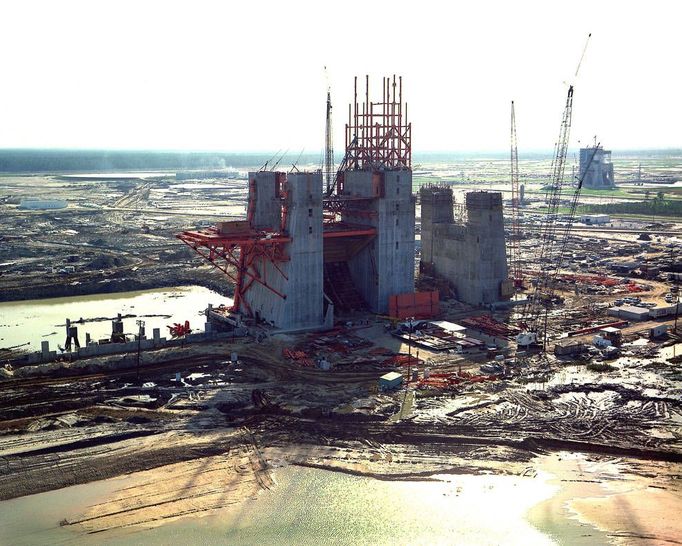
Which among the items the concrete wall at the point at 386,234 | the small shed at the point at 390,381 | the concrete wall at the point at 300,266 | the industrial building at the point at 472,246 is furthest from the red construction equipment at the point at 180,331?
the industrial building at the point at 472,246

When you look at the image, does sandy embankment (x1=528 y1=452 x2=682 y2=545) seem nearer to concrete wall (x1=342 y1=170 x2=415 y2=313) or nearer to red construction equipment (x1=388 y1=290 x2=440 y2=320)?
red construction equipment (x1=388 y1=290 x2=440 y2=320)

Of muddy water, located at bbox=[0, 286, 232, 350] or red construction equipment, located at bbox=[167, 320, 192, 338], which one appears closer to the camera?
red construction equipment, located at bbox=[167, 320, 192, 338]

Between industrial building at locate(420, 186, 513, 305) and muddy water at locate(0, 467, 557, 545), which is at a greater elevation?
industrial building at locate(420, 186, 513, 305)

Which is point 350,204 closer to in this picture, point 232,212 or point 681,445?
point 681,445

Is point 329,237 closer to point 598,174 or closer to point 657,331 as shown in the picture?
point 657,331

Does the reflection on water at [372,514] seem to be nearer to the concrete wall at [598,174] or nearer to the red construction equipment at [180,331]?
the red construction equipment at [180,331]

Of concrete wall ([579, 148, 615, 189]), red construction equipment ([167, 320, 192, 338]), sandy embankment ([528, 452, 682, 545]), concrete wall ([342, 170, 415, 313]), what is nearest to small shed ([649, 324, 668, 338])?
concrete wall ([342, 170, 415, 313])
